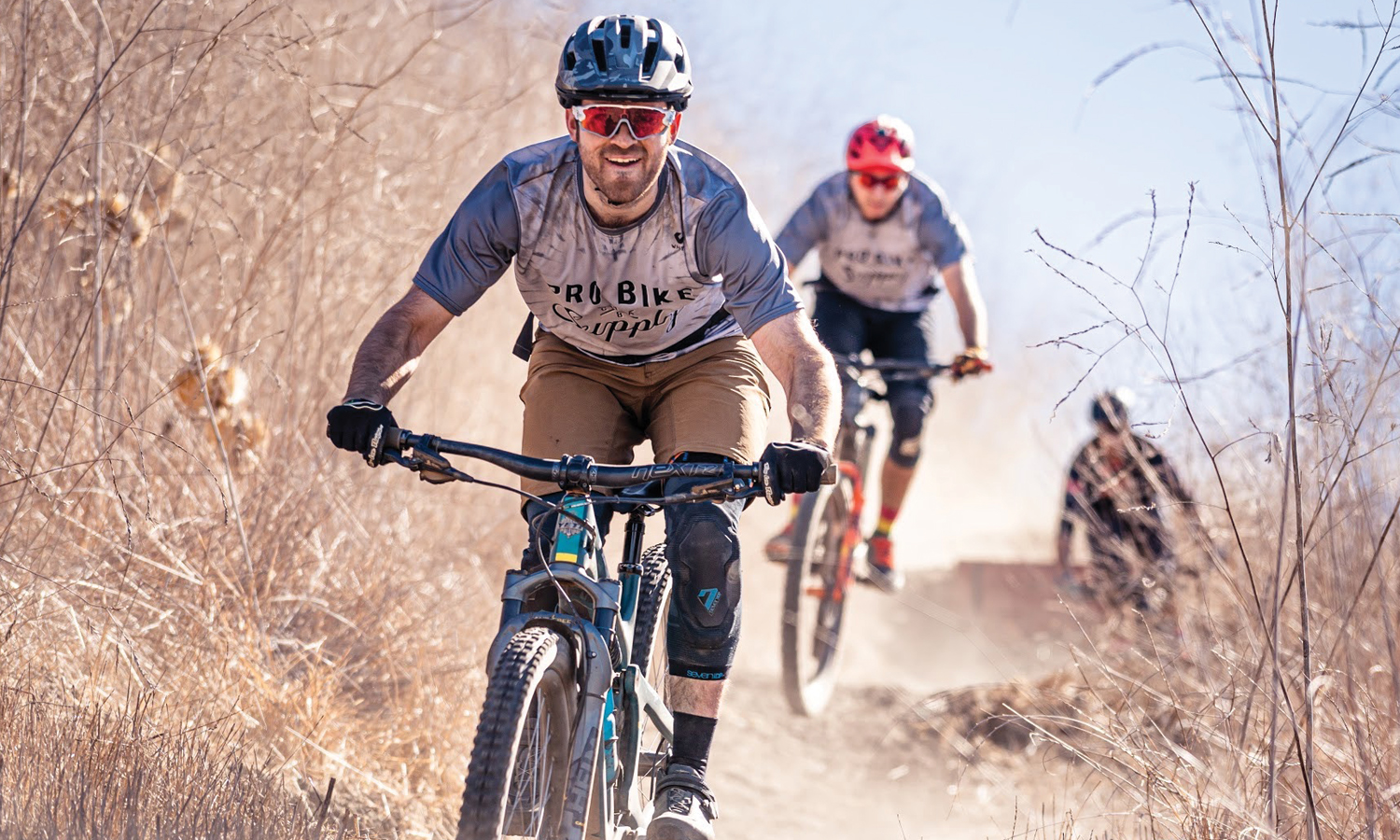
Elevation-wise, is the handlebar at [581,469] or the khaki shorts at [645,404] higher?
the khaki shorts at [645,404]

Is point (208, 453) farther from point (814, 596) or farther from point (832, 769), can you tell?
point (832, 769)

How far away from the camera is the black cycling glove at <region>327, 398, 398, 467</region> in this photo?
2834mm

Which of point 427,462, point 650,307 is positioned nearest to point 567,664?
point 427,462

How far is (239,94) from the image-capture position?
16.5 feet

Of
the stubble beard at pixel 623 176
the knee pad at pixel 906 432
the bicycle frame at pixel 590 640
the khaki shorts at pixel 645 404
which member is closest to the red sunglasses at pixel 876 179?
the knee pad at pixel 906 432

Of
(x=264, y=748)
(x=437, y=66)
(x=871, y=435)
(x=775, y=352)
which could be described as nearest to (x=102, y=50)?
(x=264, y=748)

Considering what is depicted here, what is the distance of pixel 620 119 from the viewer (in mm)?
3291

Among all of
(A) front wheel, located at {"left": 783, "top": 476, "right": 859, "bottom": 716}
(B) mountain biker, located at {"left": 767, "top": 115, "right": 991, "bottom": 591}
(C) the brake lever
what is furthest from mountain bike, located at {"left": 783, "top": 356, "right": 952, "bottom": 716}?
(C) the brake lever

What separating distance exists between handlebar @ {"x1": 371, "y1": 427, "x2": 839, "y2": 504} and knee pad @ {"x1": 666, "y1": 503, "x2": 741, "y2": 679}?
0.45 meters

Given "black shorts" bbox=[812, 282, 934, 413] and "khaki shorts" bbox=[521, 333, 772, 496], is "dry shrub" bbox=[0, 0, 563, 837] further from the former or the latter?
"black shorts" bbox=[812, 282, 934, 413]

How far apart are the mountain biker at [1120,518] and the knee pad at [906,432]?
2.54 feet

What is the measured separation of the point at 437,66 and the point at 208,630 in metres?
4.47

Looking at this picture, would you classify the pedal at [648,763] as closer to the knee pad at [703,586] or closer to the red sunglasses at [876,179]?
the knee pad at [703,586]

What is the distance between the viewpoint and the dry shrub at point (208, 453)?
3.54 metres
